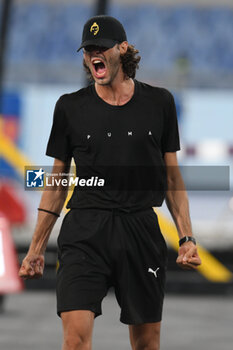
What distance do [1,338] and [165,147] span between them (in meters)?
3.58

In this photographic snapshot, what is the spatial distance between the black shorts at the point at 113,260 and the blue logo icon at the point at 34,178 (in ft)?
1.74

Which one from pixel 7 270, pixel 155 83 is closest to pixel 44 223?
pixel 7 270

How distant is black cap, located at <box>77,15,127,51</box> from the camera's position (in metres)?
4.61

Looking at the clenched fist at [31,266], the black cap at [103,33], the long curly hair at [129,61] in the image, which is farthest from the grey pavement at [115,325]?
the black cap at [103,33]

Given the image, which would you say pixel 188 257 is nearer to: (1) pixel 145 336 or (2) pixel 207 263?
(1) pixel 145 336

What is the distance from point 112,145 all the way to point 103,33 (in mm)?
511

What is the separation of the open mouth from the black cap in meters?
0.08

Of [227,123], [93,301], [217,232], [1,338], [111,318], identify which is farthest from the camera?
[227,123]

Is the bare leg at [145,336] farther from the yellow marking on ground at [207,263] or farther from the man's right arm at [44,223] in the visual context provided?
the yellow marking on ground at [207,263]

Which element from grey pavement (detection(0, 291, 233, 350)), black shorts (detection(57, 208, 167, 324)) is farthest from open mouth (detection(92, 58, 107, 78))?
grey pavement (detection(0, 291, 233, 350))

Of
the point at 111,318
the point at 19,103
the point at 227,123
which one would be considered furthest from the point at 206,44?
the point at 111,318

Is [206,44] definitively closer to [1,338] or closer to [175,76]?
[175,76]

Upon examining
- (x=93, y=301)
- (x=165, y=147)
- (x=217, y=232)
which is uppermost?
(x=165, y=147)

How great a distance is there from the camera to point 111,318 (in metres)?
9.56
